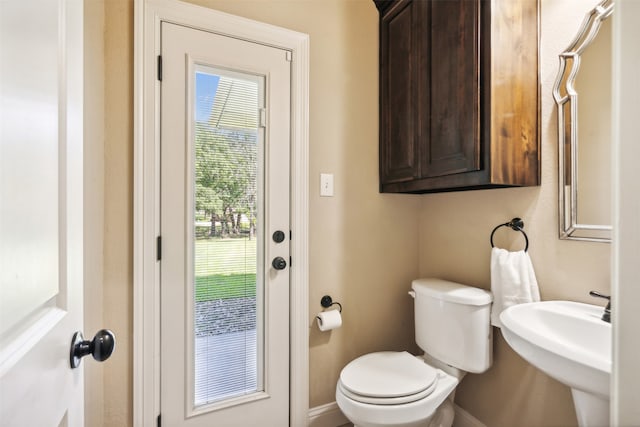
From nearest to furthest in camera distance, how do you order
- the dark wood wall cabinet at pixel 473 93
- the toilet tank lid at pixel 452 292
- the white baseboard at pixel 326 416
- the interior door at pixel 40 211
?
the interior door at pixel 40 211 → the dark wood wall cabinet at pixel 473 93 → the toilet tank lid at pixel 452 292 → the white baseboard at pixel 326 416

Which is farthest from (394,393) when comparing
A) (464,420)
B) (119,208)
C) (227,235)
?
(119,208)

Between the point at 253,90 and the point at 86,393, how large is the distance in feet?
4.45

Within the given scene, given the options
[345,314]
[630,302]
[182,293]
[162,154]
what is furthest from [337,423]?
[630,302]

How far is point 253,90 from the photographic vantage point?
155 centimetres

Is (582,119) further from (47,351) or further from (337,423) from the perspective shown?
(337,423)

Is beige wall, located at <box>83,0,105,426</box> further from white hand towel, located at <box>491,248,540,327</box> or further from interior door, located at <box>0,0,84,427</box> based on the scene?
white hand towel, located at <box>491,248,540,327</box>

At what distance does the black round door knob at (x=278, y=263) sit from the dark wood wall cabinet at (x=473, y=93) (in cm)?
75

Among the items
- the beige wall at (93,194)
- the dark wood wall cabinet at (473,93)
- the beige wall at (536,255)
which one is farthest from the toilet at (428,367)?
the beige wall at (93,194)

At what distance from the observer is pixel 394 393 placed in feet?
4.02

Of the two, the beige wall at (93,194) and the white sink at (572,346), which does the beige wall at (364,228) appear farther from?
the white sink at (572,346)

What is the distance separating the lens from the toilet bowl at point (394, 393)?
120 centimetres

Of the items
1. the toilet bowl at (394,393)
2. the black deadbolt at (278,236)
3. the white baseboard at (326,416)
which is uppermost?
the black deadbolt at (278,236)

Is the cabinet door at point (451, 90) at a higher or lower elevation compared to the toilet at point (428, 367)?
higher

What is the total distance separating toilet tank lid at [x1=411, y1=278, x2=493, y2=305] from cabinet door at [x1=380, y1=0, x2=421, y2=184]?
54cm
